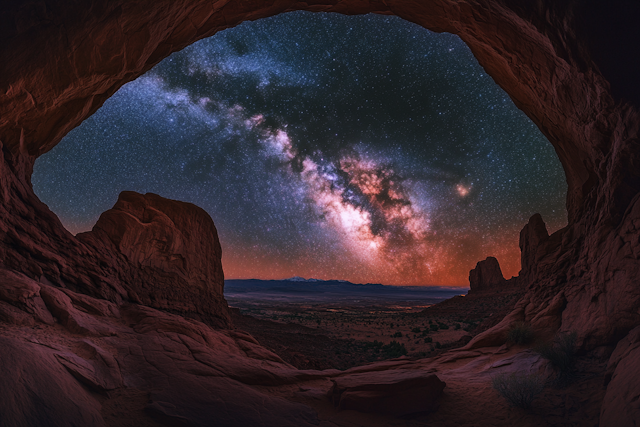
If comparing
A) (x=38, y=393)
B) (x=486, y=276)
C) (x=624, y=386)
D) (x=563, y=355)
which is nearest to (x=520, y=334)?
(x=563, y=355)

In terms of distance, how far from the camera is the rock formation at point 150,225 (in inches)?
251

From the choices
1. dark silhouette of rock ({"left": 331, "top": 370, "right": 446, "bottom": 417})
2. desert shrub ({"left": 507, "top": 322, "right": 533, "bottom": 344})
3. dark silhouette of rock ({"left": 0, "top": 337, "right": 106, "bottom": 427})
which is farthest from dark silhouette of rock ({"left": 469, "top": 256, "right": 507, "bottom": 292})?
dark silhouette of rock ({"left": 0, "top": 337, "right": 106, "bottom": 427})

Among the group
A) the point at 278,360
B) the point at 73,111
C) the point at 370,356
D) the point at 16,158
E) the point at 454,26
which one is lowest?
the point at 370,356

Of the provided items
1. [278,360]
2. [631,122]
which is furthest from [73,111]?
[631,122]

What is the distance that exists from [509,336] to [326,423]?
7666 millimetres

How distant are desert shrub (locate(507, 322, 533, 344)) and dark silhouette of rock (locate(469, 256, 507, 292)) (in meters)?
43.8

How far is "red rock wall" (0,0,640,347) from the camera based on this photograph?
24.5ft

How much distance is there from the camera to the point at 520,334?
10.3 meters

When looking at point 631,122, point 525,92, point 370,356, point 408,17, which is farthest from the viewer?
point 370,356

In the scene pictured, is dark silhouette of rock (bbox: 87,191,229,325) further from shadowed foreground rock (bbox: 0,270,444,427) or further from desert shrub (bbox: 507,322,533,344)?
desert shrub (bbox: 507,322,533,344)

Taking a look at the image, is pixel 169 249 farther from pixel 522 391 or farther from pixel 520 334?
pixel 520 334

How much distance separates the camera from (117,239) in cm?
1198

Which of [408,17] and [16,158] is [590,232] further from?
[16,158]

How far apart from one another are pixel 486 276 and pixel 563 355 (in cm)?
4920
